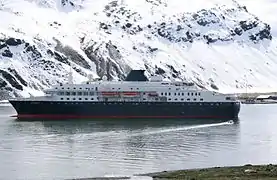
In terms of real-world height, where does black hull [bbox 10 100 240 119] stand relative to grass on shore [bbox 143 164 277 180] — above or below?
below

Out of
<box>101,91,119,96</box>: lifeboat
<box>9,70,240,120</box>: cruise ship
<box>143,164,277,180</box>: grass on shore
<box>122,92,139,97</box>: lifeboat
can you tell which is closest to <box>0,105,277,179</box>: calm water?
<box>143,164,277,180</box>: grass on shore

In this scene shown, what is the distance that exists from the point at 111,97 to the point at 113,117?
12.5ft

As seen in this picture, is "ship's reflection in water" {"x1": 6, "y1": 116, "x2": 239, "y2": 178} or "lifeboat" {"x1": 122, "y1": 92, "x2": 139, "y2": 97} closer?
"ship's reflection in water" {"x1": 6, "y1": 116, "x2": 239, "y2": 178}

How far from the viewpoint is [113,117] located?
11006 centimetres

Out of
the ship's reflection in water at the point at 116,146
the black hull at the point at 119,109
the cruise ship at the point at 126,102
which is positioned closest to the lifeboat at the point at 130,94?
the cruise ship at the point at 126,102

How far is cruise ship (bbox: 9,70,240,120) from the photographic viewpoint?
110 meters

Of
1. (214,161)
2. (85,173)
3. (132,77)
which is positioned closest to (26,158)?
(85,173)

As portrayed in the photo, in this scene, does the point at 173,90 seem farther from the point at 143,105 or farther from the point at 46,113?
the point at 46,113

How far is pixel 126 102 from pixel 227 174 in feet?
231

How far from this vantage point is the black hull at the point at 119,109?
109188mm

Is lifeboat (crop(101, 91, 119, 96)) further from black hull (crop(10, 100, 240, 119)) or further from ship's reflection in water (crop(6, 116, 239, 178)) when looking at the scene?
ship's reflection in water (crop(6, 116, 239, 178))

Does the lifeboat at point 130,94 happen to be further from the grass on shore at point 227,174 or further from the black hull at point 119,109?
the grass on shore at point 227,174

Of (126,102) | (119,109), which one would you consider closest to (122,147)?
(119,109)

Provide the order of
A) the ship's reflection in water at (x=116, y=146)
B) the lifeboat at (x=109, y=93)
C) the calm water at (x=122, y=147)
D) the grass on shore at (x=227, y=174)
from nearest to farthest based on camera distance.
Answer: the grass on shore at (x=227, y=174) < the calm water at (x=122, y=147) < the ship's reflection in water at (x=116, y=146) < the lifeboat at (x=109, y=93)
